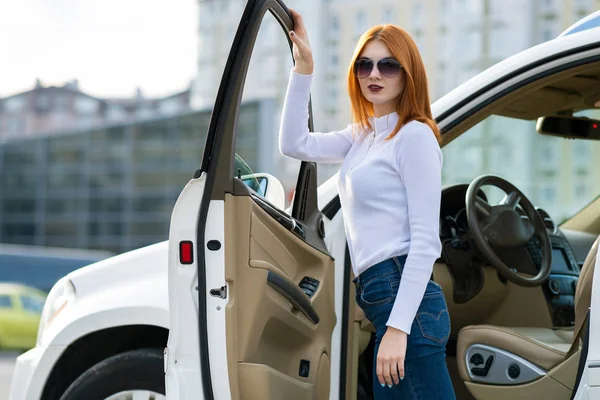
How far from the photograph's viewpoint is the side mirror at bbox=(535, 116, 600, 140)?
14.5 feet

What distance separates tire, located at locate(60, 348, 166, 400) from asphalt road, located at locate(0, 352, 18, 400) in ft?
21.2

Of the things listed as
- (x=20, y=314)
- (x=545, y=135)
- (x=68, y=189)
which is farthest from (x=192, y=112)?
(x=545, y=135)

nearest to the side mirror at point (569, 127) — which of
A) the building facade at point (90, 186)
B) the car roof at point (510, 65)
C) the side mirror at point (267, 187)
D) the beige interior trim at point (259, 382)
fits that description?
the car roof at point (510, 65)

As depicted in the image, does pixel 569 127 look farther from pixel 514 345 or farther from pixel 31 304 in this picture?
pixel 31 304

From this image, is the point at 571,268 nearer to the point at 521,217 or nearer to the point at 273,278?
the point at 521,217

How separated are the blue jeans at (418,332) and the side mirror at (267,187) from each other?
0.61m

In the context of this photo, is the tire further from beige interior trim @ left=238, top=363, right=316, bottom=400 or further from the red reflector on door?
the red reflector on door

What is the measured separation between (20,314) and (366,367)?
52.3 feet

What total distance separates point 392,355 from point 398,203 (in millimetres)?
401

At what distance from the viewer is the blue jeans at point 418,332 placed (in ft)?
8.25

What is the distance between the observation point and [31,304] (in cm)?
1888

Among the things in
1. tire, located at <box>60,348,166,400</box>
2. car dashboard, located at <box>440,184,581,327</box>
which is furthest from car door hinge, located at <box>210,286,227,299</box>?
car dashboard, located at <box>440,184,581,327</box>

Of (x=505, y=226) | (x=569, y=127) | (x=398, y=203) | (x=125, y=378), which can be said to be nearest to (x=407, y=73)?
(x=398, y=203)

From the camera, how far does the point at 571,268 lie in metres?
4.41
